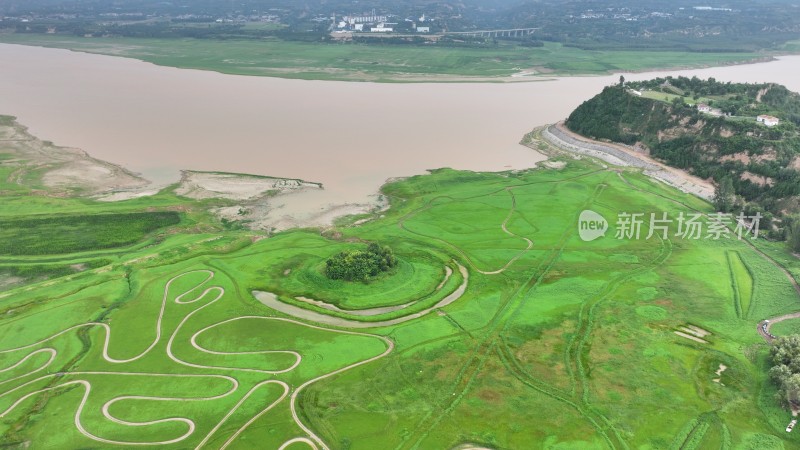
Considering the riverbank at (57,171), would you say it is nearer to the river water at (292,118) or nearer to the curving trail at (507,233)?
the river water at (292,118)

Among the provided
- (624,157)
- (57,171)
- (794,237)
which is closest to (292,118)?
(57,171)

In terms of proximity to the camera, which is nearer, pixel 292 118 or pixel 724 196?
pixel 724 196

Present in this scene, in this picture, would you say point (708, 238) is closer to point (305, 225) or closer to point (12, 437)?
point (305, 225)

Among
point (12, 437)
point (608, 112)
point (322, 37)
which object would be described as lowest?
point (12, 437)

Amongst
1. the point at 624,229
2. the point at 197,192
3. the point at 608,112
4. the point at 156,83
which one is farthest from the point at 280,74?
the point at 624,229

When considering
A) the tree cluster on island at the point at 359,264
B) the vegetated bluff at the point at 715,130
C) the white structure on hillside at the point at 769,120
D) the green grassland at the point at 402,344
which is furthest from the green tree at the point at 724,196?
the tree cluster on island at the point at 359,264

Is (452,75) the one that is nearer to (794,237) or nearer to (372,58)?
(372,58)
